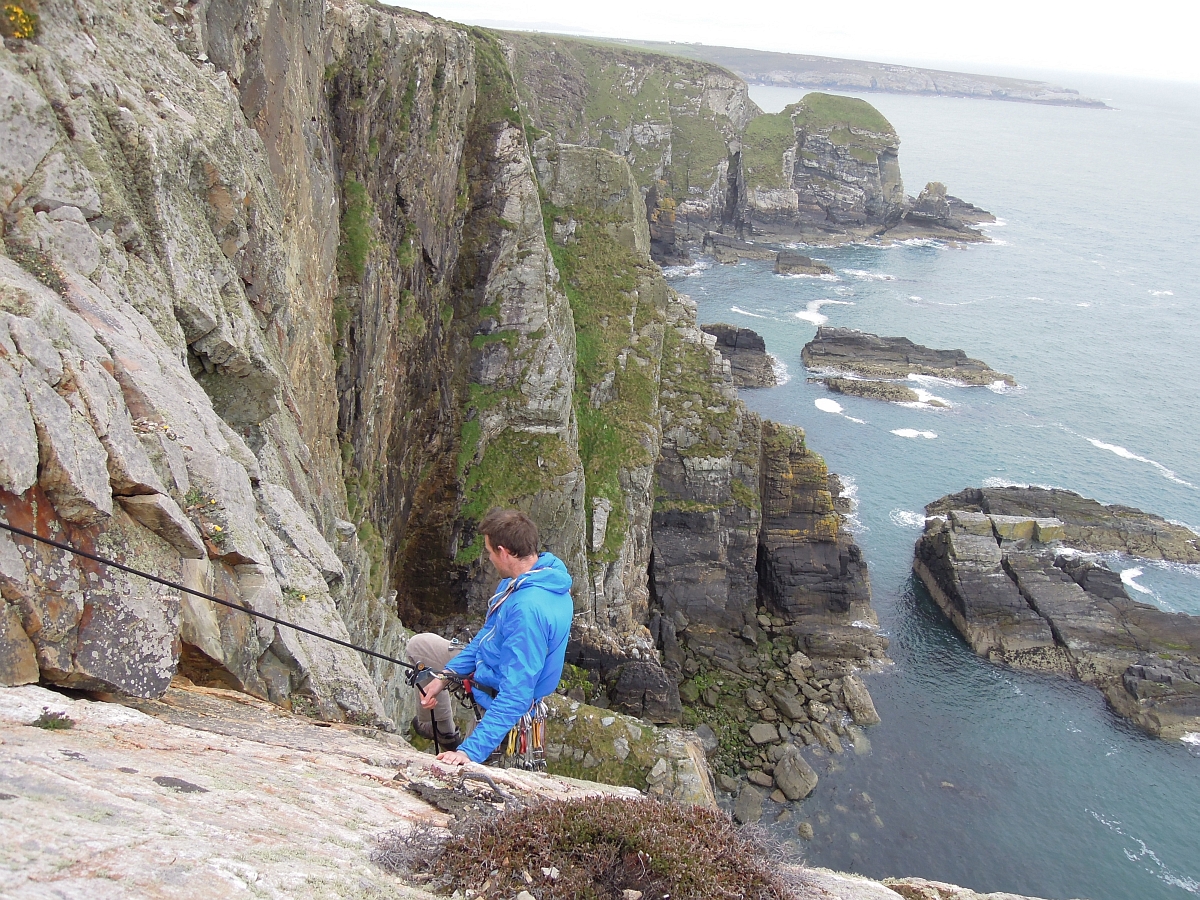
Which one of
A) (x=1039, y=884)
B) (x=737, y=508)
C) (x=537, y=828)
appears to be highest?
(x=537, y=828)

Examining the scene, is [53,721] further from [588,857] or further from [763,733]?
[763,733]

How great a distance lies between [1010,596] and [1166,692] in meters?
8.80

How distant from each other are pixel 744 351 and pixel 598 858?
77839 millimetres

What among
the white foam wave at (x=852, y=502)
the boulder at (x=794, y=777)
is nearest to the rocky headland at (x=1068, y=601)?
the white foam wave at (x=852, y=502)

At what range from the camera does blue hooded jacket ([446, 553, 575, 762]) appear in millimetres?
6996

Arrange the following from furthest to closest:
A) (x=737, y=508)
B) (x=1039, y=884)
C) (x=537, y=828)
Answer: (x=737, y=508) → (x=1039, y=884) → (x=537, y=828)

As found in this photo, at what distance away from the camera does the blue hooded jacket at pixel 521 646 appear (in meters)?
7.00

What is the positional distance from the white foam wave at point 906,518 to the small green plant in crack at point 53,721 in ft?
186

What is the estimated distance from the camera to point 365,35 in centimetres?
2233

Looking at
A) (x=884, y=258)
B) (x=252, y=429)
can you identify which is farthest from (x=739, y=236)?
(x=252, y=429)

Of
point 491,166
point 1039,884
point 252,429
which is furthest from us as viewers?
point 491,166

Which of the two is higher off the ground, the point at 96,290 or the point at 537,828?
the point at 96,290

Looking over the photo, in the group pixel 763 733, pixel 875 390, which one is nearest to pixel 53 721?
pixel 763 733

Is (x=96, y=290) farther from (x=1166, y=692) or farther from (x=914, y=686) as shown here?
(x=1166, y=692)
